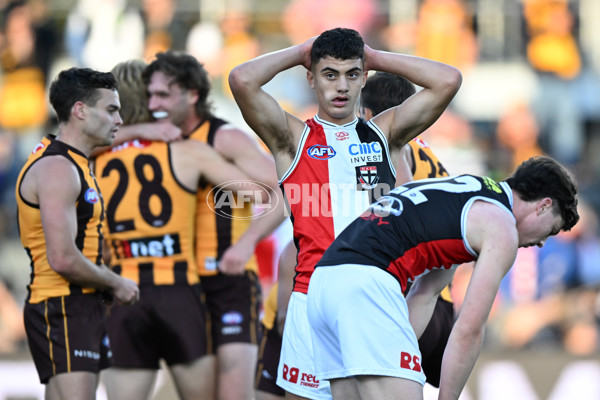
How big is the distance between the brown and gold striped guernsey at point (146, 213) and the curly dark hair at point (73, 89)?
33.4 inches

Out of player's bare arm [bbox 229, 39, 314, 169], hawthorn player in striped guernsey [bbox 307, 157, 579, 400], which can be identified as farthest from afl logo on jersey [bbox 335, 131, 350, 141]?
hawthorn player in striped guernsey [bbox 307, 157, 579, 400]

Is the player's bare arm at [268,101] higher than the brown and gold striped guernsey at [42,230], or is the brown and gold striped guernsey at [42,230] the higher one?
the player's bare arm at [268,101]

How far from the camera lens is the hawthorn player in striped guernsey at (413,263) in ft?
13.4

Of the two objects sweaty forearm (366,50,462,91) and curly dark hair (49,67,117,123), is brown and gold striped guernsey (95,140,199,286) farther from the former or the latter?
sweaty forearm (366,50,462,91)

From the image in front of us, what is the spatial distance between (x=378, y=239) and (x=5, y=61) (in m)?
14.6

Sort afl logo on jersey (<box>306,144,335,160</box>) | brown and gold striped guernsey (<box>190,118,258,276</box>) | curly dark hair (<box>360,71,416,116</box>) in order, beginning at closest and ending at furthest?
afl logo on jersey (<box>306,144,335,160</box>) → curly dark hair (<box>360,71,416,116</box>) → brown and gold striped guernsey (<box>190,118,258,276</box>)

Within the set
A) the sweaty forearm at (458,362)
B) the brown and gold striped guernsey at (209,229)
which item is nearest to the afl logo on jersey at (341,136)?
the sweaty forearm at (458,362)

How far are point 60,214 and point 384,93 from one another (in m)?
2.16

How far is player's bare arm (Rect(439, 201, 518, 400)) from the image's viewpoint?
409 centimetres

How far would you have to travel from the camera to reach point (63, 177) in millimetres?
5281

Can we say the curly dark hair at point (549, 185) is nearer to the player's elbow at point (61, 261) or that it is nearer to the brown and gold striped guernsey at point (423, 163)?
the brown and gold striped guernsey at point (423, 163)

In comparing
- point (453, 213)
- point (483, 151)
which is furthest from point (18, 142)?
point (453, 213)

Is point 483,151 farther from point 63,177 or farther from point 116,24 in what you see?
point 63,177

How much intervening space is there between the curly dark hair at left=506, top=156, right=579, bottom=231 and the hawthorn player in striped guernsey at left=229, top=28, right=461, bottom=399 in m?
0.81
